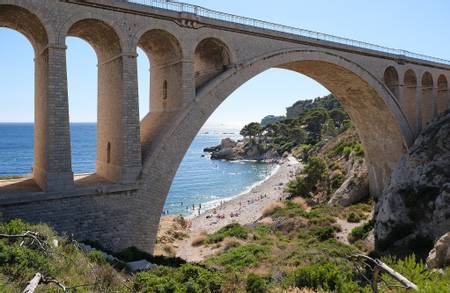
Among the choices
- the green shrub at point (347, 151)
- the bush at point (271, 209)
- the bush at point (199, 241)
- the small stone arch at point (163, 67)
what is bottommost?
the bush at point (199, 241)

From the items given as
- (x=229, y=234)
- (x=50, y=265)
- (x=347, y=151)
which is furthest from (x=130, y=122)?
(x=347, y=151)

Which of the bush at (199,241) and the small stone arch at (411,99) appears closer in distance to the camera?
the bush at (199,241)

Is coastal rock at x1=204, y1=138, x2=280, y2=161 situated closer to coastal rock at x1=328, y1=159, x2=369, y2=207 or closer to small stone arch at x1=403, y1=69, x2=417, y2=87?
coastal rock at x1=328, y1=159, x2=369, y2=207

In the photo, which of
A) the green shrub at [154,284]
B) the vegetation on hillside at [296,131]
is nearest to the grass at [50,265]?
the green shrub at [154,284]

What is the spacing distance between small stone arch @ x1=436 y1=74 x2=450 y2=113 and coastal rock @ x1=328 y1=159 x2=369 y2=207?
32.6 ft

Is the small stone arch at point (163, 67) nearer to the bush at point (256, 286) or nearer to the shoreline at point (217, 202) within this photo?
the bush at point (256, 286)

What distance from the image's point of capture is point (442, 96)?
37469 mm

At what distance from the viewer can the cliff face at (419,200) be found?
63.8 ft

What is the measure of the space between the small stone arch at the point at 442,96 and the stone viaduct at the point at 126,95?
2066cm

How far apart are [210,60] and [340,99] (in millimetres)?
16217

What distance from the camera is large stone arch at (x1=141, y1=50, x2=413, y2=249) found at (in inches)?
639

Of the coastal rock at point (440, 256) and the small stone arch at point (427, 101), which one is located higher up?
the small stone arch at point (427, 101)

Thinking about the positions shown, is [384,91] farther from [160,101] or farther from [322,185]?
[160,101]

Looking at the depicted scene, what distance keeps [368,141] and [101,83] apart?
2528 centimetres
